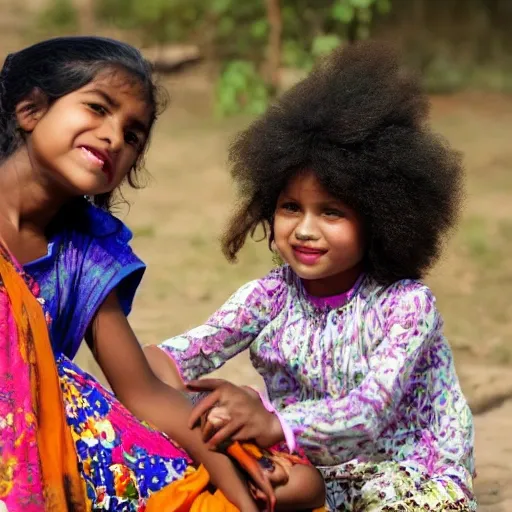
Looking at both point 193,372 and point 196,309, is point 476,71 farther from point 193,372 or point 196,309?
point 193,372

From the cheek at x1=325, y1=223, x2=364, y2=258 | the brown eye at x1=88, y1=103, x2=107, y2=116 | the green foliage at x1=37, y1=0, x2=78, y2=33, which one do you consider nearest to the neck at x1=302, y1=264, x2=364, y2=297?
the cheek at x1=325, y1=223, x2=364, y2=258

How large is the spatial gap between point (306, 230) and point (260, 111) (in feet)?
24.7

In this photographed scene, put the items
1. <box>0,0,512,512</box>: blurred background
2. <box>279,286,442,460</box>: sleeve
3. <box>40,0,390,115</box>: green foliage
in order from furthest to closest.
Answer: <box>40,0,390,115</box>: green foliage, <box>0,0,512,512</box>: blurred background, <box>279,286,442,460</box>: sleeve

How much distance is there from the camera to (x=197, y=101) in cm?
1388

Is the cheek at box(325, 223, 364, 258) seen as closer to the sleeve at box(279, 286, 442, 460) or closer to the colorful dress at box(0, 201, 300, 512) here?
the sleeve at box(279, 286, 442, 460)

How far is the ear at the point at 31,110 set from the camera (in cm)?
262

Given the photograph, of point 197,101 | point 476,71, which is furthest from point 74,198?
point 476,71

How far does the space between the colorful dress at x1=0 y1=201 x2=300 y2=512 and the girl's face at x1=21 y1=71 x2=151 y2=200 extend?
182 mm

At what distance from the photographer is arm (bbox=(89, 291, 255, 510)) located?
8.86ft

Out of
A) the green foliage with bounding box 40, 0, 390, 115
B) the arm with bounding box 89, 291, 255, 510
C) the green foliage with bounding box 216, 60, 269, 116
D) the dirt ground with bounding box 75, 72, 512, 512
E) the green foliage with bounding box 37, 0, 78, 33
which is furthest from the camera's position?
the green foliage with bounding box 37, 0, 78, 33

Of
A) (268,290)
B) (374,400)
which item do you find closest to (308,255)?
(268,290)

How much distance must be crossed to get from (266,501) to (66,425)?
53 centimetres

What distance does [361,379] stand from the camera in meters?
3.03

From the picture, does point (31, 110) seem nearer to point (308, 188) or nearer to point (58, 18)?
point (308, 188)
